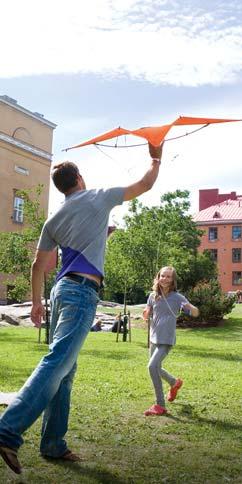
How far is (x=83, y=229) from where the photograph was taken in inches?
172

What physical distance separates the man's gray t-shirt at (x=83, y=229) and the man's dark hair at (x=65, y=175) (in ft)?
0.45

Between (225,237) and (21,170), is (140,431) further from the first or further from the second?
(225,237)

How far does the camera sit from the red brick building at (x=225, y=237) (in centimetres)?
7850

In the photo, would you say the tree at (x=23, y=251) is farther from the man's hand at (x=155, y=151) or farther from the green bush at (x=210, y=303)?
the man's hand at (x=155, y=151)

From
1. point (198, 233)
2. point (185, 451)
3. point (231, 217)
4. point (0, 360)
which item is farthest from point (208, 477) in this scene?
point (231, 217)

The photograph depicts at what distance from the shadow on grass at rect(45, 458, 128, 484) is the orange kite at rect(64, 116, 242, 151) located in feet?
8.50

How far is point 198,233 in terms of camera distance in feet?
191

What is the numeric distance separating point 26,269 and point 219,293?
1312cm

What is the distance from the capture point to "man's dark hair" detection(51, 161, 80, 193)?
4523 mm

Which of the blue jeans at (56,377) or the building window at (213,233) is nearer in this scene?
the blue jeans at (56,377)

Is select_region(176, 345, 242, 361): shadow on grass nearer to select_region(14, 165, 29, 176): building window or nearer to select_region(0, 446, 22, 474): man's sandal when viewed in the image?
select_region(0, 446, 22, 474): man's sandal

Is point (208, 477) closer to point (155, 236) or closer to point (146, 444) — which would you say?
point (146, 444)

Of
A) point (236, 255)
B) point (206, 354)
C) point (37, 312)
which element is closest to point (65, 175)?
point (37, 312)

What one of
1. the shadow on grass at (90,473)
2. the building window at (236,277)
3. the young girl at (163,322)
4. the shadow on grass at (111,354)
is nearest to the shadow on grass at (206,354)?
the shadow on grass at (111,354)
